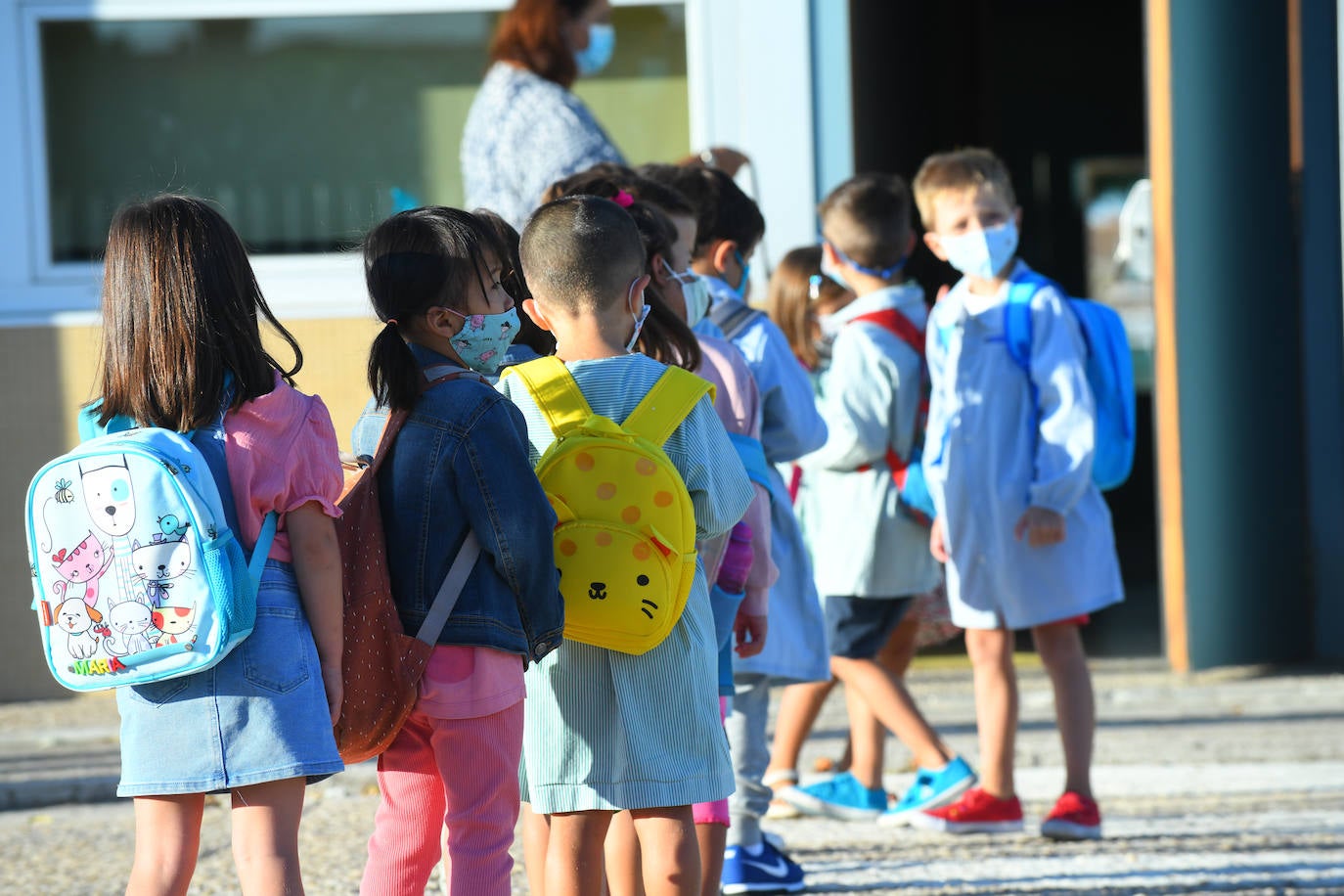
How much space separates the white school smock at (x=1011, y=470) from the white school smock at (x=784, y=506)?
2.22 feet

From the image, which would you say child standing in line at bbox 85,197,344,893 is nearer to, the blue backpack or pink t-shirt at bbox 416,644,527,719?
pink t-shirt at bbox 416,644,527,719

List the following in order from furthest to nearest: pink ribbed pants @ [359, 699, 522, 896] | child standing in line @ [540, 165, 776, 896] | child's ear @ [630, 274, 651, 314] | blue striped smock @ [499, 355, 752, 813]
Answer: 1. child standing in line @ [540, 165, 776, 896]
2. child's ear @ [630, 274, 651, 314]
3. blue striped smock @ [499, 355, 752, 813]
4. pink ribbed pants @ [359, 699, 522, 896]

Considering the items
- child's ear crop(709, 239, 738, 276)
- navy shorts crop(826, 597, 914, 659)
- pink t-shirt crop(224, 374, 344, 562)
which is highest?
child's ear crop(709, 239, 738, 276)

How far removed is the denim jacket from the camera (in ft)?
8.76

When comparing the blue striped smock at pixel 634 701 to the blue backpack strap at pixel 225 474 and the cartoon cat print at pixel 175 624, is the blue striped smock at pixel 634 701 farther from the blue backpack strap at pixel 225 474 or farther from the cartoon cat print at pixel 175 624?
the cartoon cat print at pixel 175 624

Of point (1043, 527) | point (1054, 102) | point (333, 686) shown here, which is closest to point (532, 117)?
point (1043, 527)

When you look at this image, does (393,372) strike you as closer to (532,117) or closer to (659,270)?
(659,270)

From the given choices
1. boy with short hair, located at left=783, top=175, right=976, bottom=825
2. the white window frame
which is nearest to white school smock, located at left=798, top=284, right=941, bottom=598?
boy with short hair, located at left=783, top=175, right=976, bottom=825

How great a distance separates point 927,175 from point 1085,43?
37.6 feet

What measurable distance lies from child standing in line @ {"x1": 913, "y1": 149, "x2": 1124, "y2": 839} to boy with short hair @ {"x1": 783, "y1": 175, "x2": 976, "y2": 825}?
13 centimetres

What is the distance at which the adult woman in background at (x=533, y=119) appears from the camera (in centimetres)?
478

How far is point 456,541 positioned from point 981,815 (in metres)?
2.14

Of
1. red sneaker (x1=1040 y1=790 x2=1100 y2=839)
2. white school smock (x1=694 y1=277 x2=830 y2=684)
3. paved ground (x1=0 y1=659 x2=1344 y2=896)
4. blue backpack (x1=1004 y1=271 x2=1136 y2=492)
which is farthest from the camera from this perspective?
blue backpack (x1=1004 y1=271 x2=1136 y2=492)

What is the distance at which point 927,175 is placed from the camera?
15.2 ft
